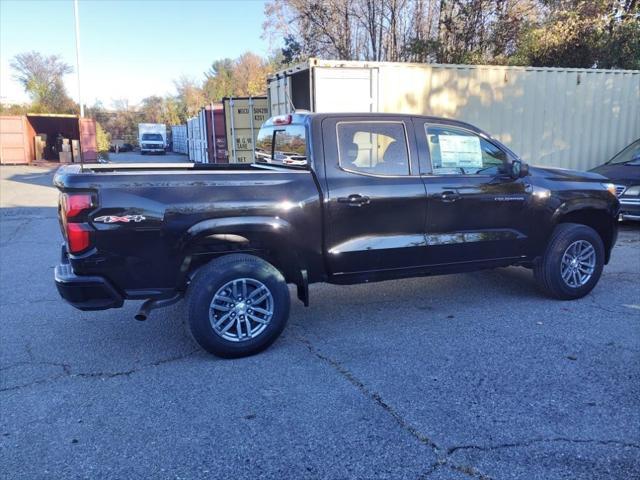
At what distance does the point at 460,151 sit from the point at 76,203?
134 inches

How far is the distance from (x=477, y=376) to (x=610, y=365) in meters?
1.07

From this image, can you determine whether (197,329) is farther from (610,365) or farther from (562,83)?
(562,83)

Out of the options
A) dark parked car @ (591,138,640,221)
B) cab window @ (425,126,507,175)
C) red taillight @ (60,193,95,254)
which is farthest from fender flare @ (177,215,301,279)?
dark parked car @ (591,138,640,221)

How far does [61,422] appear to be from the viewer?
127 inches

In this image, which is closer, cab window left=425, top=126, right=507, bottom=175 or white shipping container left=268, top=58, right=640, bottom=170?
cab window left=425, top=126, right=507, bottom=175

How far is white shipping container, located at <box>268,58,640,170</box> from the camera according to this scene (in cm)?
961

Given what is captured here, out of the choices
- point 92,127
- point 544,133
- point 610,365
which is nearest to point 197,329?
point 610,365

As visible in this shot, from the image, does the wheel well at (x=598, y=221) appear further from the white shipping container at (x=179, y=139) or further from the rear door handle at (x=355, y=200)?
the white shipping container at (x=179, y=139)

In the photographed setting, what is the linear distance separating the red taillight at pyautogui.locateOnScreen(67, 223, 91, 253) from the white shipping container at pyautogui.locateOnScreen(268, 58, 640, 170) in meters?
6.23

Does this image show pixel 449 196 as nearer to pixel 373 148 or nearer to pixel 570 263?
pixel 373 148

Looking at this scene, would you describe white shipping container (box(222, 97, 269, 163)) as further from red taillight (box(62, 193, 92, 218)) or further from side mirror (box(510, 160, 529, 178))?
red taillight (box(62, 193, 92, 218))

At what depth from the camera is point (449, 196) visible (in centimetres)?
479

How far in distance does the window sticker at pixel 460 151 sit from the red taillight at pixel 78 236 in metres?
3.12

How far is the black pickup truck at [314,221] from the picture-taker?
3797 millimetres
